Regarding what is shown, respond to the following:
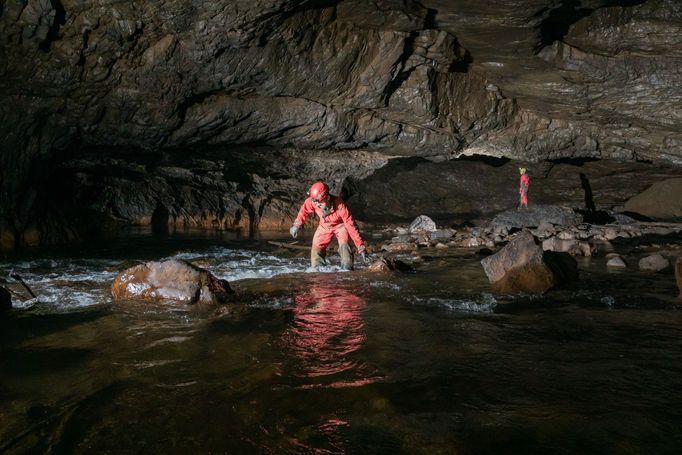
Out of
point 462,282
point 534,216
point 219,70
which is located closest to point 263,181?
point 219,70

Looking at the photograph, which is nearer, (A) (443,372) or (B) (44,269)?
(A) (443,372)

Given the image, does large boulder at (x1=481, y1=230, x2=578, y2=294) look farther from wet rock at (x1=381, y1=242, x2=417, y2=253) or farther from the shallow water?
wet rock at (x1=381, y1=242, x2=417, y2=253)

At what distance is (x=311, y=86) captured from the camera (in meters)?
12.5

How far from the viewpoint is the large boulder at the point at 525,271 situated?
6.46m

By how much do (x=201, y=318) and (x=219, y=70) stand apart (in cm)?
800

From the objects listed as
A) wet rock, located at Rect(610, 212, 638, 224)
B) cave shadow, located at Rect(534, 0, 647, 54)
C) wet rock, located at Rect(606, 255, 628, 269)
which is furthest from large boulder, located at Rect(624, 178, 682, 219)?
wet rock, located at Rect(606, 255, 628, 269)

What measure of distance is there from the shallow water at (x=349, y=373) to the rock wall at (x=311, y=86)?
6385 mm

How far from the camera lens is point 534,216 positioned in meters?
16.6

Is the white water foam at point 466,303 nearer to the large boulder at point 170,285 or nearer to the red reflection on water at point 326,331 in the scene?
Result: the red reflection on water at point 326,331

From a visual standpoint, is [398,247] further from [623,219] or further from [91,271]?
[623,219]

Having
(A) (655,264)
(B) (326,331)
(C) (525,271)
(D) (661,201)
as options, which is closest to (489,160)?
(D) (661,201)

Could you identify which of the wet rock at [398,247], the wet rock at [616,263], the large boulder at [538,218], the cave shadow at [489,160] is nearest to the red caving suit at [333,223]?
the wet rock at [398,247]

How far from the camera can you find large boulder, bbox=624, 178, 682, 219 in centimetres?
1789

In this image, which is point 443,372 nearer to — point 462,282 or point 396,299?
point 396,299
